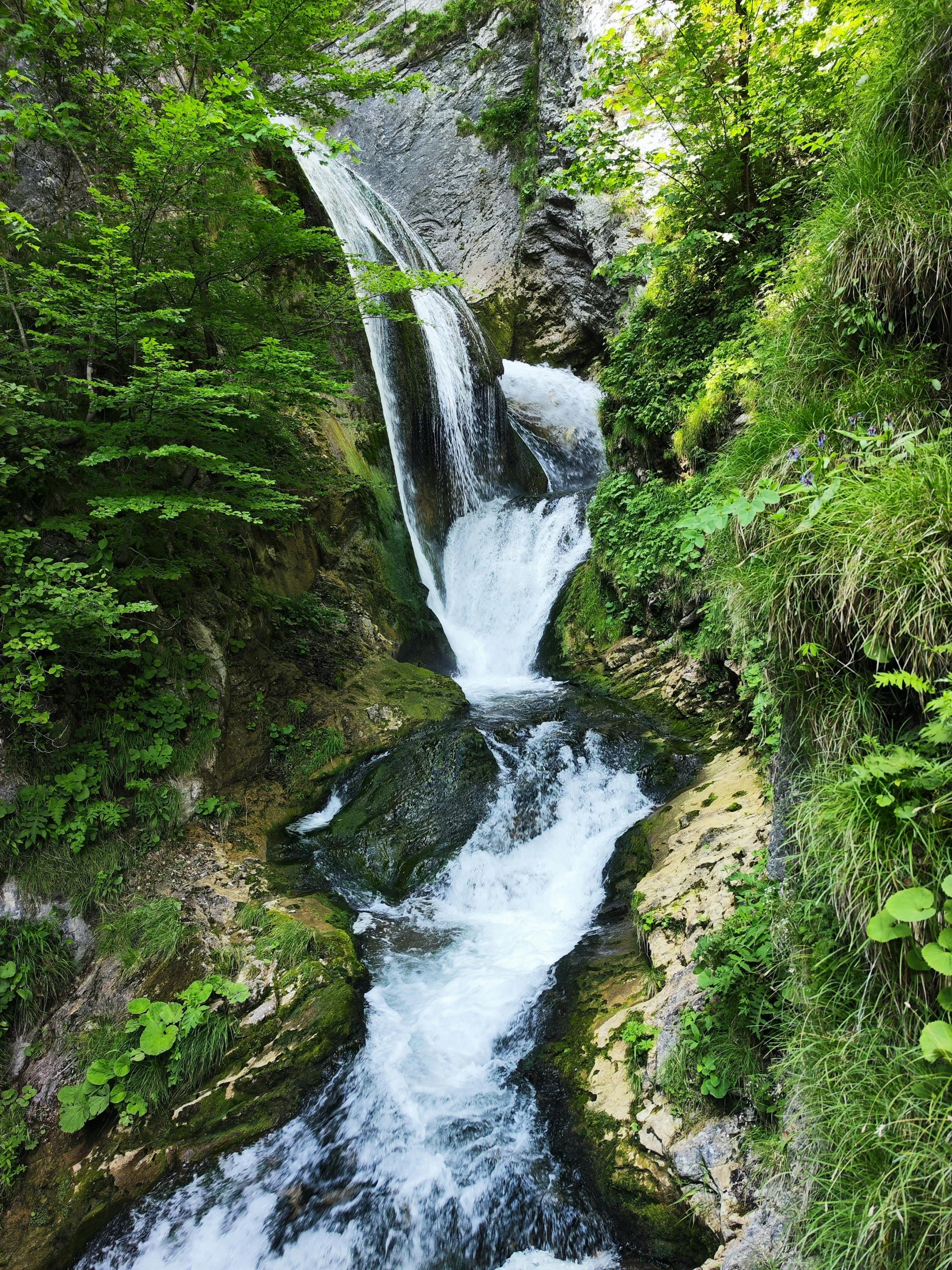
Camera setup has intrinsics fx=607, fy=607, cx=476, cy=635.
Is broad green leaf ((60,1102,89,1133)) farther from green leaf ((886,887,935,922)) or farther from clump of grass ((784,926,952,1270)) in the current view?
green leaf ((886,887,935,922))

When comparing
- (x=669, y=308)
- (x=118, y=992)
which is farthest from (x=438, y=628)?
(x=118, y=992)

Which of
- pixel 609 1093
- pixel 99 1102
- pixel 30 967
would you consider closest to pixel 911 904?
pixel 609 1093

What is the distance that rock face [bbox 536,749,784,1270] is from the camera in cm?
243

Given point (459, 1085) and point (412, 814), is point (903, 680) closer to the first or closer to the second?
point (459, 1085)

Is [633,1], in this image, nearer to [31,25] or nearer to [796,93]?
[796,93]

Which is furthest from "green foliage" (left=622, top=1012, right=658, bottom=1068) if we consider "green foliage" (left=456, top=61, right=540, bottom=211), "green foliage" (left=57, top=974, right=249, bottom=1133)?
"green foliage" (left=456, top=61, right=540, bottom=211)

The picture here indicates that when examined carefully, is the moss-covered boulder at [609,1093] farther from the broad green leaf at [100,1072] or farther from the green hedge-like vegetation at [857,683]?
the broad green leaf at [100,1072]

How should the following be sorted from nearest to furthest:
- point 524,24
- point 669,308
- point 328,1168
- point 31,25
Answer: point 328,1168
point 31,25
point 669,308
point 524,24

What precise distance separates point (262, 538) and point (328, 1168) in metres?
6.75

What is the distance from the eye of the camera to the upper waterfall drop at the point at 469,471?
1118cm

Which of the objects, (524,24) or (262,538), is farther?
(524,24)

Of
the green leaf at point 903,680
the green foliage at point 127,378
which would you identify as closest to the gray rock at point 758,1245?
the green leaf at point 903,680

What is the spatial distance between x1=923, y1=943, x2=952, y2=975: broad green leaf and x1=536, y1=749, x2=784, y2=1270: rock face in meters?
1.17

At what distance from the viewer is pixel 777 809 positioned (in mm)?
2631
